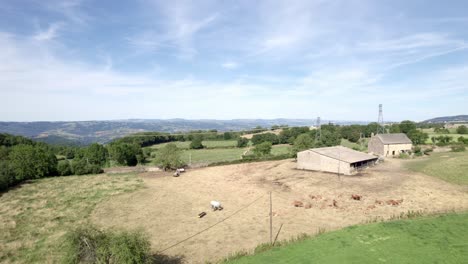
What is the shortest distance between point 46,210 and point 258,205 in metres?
24.4

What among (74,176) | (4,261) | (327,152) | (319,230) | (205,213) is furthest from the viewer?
(74,176)

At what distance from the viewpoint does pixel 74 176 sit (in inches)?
2234

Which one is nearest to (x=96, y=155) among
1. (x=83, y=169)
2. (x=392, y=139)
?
(x=83, y=169)

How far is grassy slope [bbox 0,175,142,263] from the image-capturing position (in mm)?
21797

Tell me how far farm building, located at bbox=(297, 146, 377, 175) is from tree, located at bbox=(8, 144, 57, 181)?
49.2 m

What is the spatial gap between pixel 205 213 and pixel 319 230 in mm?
12266

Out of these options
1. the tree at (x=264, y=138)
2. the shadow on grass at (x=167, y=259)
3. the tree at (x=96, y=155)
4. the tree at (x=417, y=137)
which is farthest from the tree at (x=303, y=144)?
the shadow on grass at (x=167, y=259)

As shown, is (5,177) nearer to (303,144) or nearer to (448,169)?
(303,144)

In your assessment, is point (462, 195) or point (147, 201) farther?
point (147, 201)

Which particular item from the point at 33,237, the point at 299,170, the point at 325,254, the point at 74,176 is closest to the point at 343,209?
the point at 325,254

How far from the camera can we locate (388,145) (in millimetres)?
62969

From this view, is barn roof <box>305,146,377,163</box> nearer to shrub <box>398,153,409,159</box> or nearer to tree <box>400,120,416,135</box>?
shrub <box>398,153,409,159</box>

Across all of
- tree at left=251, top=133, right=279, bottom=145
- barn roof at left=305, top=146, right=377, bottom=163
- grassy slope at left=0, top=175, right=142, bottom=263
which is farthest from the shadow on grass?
tree at left=251, top=133, right=279, bottom=145

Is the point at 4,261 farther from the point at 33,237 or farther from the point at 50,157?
the point at 50,157
